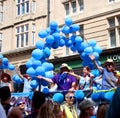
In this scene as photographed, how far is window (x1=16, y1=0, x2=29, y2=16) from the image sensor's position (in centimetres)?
2528

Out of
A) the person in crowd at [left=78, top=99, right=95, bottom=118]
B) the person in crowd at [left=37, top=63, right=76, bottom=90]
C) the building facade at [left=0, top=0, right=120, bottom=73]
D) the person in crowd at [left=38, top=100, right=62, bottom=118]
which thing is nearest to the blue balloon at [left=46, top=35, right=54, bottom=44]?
the person in crowd at [left=37, top=63, right=76, bottom=90]

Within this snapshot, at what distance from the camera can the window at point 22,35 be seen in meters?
24.8

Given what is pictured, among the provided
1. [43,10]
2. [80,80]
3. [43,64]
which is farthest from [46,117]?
[43,10]

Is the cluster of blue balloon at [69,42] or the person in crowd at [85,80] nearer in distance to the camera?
the person in crowd at [85,80]

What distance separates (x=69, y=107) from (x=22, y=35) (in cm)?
1879

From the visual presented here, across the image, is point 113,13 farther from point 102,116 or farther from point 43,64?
point 102,116

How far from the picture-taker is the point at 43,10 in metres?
23.7

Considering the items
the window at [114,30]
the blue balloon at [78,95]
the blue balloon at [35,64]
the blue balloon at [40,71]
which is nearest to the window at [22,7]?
the window at [114,30]

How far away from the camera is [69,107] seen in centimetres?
698

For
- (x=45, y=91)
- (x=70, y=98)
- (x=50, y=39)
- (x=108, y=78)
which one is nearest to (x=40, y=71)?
(x=45, y=91)

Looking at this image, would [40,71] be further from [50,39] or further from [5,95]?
[5,95]

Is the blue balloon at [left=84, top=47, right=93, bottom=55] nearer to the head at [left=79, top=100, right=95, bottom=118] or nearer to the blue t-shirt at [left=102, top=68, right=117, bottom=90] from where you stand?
the blue t-shirt at [left=102, top=68, right=117, bottom=90]

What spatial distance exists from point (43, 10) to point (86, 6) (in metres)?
4.32

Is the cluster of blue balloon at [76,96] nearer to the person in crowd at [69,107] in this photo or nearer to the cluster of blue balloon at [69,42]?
the person in crowd at [69,107]
